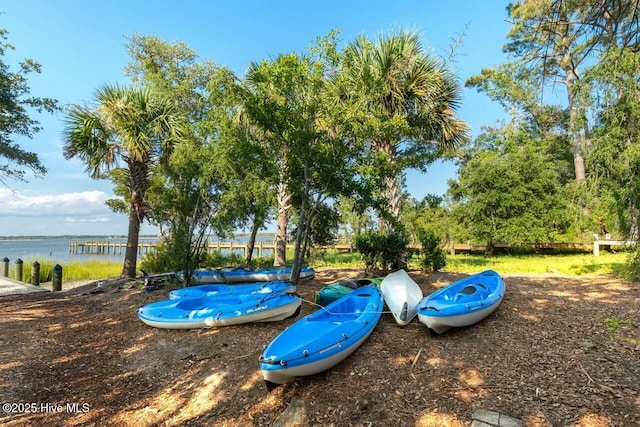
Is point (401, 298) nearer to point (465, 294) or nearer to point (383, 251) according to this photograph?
point (465, 294)

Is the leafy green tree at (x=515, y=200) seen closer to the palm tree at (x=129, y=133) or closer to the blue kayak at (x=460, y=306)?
the blue kayak at (x=460, y=306)

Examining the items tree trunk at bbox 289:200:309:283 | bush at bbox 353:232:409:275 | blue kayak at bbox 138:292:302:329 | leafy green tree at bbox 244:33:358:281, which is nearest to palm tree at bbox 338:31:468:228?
bush at bbox 353:232:409:275

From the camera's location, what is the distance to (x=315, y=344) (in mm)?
3631

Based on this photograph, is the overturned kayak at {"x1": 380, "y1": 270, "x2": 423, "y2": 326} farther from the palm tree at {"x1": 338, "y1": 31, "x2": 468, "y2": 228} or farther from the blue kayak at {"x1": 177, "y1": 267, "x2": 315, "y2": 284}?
the blue kayak at {"x1": 177, "y1": 267, "x2": 315, "y2": 284}

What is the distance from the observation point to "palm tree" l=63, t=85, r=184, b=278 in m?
10.5

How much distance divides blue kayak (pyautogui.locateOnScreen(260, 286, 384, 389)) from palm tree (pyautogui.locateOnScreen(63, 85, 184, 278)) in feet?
27.5

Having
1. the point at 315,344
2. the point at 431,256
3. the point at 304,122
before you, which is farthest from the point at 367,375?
the point at 431,256

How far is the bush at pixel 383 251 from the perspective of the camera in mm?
9211

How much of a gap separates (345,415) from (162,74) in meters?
14.8

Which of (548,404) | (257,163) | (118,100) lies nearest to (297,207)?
(257,163)

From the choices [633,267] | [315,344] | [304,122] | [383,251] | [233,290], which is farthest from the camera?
[383,251]

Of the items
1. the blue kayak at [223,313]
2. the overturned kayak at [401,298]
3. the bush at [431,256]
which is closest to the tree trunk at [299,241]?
the blue kayak at [223,313]

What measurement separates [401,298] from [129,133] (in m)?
9.79

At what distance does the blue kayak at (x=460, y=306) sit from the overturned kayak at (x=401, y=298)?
9.1 inches
